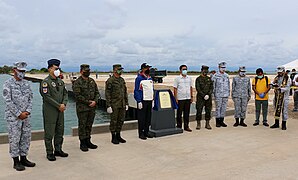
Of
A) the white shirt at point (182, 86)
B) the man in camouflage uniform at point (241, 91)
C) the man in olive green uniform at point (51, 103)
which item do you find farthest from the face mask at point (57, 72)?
the man in camouflage uniform at point (241, 91)

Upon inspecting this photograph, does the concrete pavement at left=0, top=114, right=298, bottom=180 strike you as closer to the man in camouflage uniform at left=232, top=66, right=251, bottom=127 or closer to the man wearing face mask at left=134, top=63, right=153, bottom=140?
the man wearing face mask at left=134, top=63, right=153, bottom=140

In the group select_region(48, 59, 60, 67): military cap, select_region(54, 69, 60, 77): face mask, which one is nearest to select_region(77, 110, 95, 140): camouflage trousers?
select_region(54, 69, 60, 77): face mask

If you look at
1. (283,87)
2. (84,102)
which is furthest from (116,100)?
(283,87)

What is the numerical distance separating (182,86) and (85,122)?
2.76 metres

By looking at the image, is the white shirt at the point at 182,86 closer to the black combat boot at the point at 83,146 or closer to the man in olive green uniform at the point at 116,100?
the man in olive green uniform at the point at 116,100

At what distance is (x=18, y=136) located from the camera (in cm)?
469

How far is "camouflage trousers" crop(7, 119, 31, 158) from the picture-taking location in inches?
183

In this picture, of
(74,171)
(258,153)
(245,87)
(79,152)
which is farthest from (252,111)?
(74,171)

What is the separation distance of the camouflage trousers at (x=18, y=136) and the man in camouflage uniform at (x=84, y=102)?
3.86 ft

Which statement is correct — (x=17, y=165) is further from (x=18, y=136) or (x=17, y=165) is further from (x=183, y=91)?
(x=183, y=91)

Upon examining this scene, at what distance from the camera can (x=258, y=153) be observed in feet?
18.5

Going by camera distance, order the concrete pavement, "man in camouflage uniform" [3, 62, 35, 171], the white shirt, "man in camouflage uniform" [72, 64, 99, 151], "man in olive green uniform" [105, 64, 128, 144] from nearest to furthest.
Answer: the concrete pavement, "man in camouflage uniform" [3, 62, 35, 171], "man in camouflage uniform" [72, 64, 99, 151], "man in olive green uniform" [105, 64, 128, 144], the white shirt

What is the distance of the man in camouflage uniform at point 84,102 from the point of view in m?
5.77

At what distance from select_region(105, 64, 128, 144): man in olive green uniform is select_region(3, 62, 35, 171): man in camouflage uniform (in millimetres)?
1896
